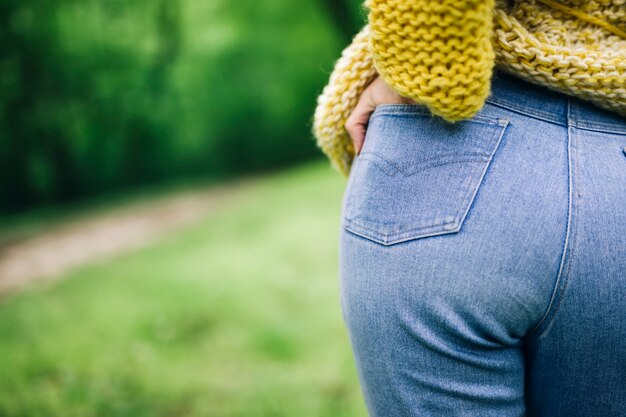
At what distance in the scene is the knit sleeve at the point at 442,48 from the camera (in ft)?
2.65

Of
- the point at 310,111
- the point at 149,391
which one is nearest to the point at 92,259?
the point at 149,391

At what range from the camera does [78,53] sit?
1033cm

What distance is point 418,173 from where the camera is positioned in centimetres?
86

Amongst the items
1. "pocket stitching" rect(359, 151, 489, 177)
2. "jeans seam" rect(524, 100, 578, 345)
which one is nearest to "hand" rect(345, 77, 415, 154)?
"pocket stitching" rect(359, 151, 489, 177)

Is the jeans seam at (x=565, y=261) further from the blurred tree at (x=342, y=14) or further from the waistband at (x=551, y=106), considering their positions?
the blurred tree at (x=342, y=14)

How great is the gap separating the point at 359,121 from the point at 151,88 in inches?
430

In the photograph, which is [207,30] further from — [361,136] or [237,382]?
[361,136]

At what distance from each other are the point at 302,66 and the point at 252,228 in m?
6.66

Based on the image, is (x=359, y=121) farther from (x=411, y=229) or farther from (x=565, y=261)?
(x=565, y=261)

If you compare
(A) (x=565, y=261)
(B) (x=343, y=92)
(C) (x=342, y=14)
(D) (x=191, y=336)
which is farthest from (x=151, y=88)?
(A) (x=565, y=261)

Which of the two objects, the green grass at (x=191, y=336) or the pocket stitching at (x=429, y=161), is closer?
the pocket stitching at (x=429, y=161)

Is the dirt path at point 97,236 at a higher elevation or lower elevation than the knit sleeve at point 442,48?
lower

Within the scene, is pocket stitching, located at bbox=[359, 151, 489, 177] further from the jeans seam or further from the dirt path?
the dirt path

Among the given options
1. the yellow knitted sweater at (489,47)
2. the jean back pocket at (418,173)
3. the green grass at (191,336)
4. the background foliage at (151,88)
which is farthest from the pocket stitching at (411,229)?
the background foliage at (151,88)
